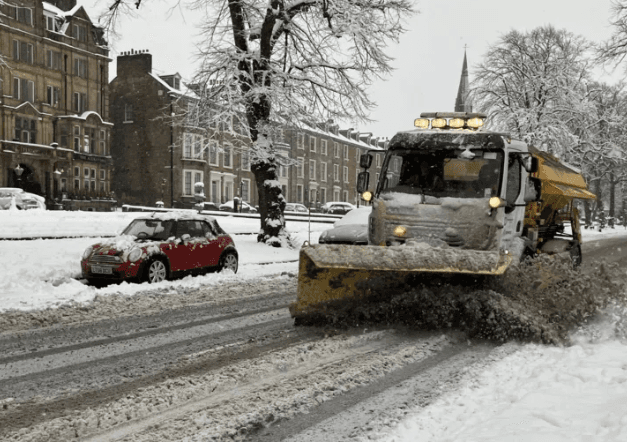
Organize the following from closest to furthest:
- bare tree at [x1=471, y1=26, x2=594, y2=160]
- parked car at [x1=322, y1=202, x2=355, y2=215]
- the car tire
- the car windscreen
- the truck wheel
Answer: the car tire < the truck wheel < the car windscreen < bare tree at [x1=471, y1=26, x2=594, y2=160] < parked car at [x1=322, y1=202, x2=355, y2=215]

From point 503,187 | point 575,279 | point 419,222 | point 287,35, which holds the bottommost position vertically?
point 575,279

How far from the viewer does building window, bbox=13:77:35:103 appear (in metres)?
39.7

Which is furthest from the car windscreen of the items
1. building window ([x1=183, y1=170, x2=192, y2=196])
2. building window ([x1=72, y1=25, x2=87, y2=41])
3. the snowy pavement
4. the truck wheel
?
building window ([x1=72, y1=25, x2=87, y2=41])

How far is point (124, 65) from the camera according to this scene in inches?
2023

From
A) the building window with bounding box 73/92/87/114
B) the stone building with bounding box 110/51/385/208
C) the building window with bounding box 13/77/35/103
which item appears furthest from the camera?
the stone building with bounding box 110/51/385/208

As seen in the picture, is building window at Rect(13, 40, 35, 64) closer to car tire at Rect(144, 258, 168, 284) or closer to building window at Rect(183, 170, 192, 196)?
building window at Rect(183, 170, 192, 196)

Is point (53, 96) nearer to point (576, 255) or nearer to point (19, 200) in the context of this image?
point (19, 200)

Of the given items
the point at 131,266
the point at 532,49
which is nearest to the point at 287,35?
the point at 131,266

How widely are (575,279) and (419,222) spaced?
2.11 m

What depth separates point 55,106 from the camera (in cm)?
4262

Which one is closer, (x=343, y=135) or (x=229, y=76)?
(x=229, y=76)

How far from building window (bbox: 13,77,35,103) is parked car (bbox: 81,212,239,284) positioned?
109 feet

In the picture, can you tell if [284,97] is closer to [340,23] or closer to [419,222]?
[340,23]

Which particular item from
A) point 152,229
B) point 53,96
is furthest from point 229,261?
point 53,96
